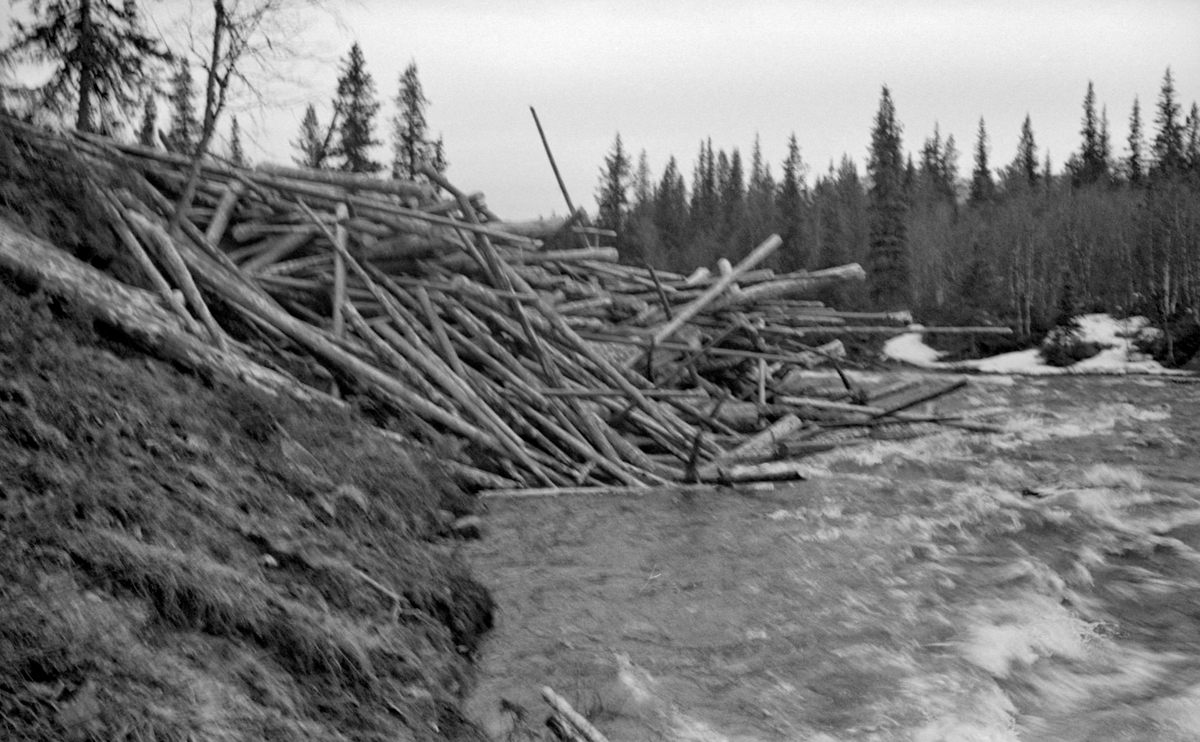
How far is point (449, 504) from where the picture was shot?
6.02 metres

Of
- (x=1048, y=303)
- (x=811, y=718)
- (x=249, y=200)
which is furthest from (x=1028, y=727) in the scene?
(x=1048, y=303)

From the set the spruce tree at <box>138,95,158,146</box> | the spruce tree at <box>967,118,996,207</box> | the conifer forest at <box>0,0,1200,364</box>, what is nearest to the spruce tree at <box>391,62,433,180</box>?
the conifer forest at <box>0,0,1200,364</box>

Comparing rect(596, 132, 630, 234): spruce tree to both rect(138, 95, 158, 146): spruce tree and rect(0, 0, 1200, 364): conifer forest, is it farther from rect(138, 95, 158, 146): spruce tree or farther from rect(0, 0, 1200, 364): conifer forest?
rect(138, 95, 158, 146): spruce tree

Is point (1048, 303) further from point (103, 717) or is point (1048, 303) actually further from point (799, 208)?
point (103, 717)

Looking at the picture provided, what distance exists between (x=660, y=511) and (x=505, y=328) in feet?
8.09

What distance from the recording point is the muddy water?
3.48 meters

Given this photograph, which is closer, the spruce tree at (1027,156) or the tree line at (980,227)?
the tree line at (980,227)

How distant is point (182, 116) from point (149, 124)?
664 millimetres

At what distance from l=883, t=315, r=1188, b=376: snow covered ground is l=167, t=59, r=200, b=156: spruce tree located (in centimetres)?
2144

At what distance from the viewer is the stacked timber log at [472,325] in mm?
6844

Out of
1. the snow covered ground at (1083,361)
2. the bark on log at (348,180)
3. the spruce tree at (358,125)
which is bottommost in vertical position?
A: the snow covered ground at (1083,361)

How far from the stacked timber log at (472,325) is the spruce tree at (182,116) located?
1.57m

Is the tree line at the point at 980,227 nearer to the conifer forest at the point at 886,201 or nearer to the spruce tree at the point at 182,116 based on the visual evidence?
the conifer forest at the point at 886,201

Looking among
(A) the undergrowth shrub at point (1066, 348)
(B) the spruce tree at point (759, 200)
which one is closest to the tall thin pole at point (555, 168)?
(A) the undergrowth shrub at point (1066, 348)
